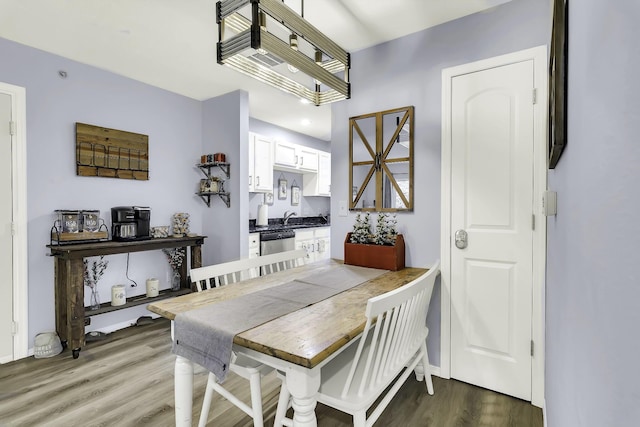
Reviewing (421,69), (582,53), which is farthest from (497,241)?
(582,53)

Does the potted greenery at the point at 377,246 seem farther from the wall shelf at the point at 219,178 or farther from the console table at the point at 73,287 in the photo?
the console table at the point at 73,287

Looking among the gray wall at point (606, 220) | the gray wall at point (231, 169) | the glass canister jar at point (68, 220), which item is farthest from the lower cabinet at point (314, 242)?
the gray wall at point (606, 220)

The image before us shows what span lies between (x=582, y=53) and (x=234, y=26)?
142 centimetres

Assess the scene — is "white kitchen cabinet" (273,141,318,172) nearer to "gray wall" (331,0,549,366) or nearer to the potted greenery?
"gray wall" (331,0,549,366)

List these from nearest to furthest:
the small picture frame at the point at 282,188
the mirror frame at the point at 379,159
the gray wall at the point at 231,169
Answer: the mirror frame at the point at 379,159
the gray wall at the point at 231,169
the small picture frame at the point at 282,188

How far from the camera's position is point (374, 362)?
1558 mm

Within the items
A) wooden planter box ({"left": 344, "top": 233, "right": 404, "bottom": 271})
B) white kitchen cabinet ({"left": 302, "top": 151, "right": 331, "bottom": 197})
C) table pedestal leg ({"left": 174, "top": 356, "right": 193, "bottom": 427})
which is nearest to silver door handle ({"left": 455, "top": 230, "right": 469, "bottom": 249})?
wooden planter box ({"left": 344, "top": 233, "right": 404, "bottom": 271})

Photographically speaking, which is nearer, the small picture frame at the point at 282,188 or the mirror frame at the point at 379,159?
the mirror frame at the point at 379,159

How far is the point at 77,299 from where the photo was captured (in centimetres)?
275

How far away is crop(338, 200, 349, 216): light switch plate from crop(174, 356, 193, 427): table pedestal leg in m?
1.73

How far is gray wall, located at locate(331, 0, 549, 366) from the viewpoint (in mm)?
2096

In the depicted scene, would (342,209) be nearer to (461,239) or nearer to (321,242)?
(461,239)

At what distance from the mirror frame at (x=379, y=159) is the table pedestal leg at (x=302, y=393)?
1.65 m

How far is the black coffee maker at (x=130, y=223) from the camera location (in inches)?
124
